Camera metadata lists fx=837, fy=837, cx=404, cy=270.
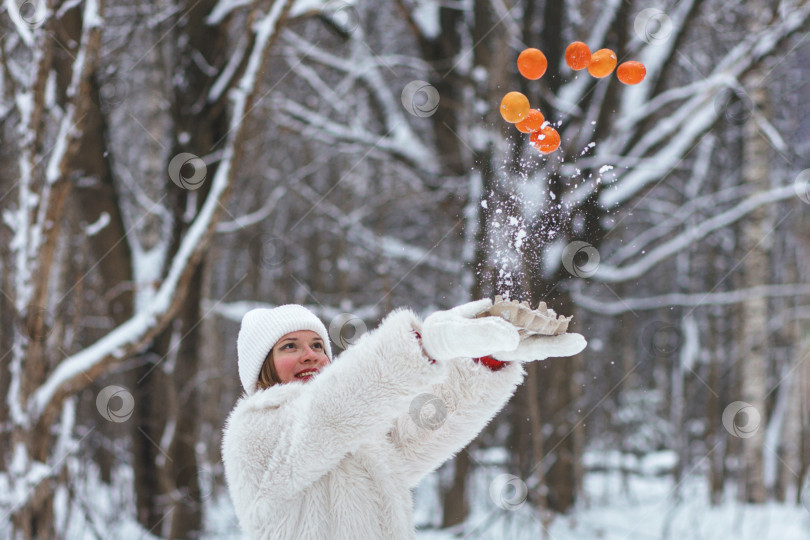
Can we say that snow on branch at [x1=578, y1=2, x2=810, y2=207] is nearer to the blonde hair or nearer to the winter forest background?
the winter forest background

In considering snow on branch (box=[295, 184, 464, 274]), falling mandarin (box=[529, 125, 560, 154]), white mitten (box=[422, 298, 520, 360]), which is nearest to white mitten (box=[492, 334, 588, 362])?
white mitten (box=[422, 298, 520, 360])

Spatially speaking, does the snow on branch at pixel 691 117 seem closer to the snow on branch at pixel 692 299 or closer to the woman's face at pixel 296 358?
the snow on branch at pixel 692 299

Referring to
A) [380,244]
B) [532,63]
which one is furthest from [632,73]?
[380,244]

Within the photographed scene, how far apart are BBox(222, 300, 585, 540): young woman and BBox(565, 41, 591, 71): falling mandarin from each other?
5.10ft

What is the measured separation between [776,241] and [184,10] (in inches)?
334

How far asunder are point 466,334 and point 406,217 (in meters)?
8.74

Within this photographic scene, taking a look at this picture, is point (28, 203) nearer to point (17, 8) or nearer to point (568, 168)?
point (17, 8)

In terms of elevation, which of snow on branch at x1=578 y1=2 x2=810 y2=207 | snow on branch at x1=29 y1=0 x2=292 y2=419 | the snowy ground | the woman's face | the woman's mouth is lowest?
the snowy ground

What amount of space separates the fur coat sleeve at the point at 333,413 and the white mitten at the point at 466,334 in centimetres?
5

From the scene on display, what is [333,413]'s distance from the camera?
5.96 feet

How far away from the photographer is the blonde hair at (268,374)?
2203 mm

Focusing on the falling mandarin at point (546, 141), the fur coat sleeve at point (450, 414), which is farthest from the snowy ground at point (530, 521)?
the falling mandarin at point (546, 141)

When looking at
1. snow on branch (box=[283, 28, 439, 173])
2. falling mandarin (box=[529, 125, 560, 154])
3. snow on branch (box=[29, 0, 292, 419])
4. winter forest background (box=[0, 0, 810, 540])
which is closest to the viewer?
falling mandarin (box=[529, 125, 560, 154])

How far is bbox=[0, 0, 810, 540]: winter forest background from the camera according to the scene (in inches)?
150
